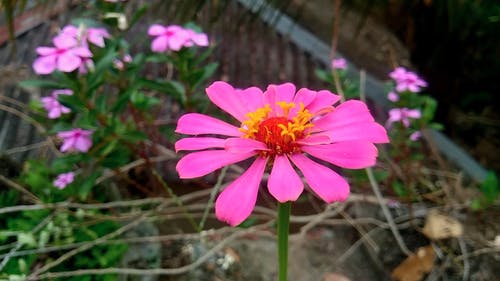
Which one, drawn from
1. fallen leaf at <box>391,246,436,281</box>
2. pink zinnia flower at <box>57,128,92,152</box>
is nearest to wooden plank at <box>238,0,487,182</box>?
fallen leaf at <box>391,246,436,281</box>

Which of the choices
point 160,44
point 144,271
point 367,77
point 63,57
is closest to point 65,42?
point 63,57

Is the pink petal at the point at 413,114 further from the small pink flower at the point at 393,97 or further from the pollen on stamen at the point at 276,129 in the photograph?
the pollen on stamen at the point at 276,129

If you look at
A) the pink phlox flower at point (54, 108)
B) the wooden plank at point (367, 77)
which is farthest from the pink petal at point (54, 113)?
the wooden plank at point (367, 77)

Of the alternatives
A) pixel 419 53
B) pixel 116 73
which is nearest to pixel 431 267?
pixel 116 73

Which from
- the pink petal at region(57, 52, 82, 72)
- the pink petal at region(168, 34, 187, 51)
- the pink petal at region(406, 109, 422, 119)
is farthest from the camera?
the pink petal at region(406, 109, 422, 119)

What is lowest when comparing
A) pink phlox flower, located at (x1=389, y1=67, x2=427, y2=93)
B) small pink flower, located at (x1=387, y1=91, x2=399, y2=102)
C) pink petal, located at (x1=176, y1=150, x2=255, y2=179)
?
small pink flower, located at (x1=387, y1=91, x2=399, y2=102)

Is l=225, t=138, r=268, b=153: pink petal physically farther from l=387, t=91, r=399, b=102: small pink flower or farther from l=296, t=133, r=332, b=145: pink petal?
l=387, t=91, r=399, b=102: small pink flower
